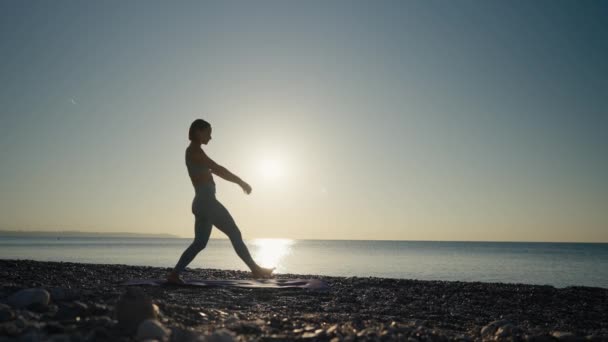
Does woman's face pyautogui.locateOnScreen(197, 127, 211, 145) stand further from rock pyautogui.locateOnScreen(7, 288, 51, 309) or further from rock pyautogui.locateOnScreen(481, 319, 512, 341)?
rock pyautogui.locateOnScreen(481, 319, 512, 341)

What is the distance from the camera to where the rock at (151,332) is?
348cm

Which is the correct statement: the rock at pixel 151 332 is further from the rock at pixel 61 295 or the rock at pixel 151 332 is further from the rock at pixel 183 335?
the rock at pixel 61 295

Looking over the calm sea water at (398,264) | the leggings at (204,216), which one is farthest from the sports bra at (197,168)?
the calm sea water at (398,264)

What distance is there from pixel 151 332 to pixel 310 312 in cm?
277

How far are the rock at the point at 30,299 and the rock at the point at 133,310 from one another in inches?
43.7

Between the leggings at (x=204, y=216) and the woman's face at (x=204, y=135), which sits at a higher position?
the woman's face at (x=204, y=135)

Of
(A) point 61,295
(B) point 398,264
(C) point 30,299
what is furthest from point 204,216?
(B) point 398,264

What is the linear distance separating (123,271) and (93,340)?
28.5 feet

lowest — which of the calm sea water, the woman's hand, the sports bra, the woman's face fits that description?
the calm sea water

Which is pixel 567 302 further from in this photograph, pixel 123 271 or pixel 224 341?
pixel 123 271

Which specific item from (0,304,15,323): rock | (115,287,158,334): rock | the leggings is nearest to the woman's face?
the leggings

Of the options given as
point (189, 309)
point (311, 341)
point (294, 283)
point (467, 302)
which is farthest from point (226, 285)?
point (311, 341)

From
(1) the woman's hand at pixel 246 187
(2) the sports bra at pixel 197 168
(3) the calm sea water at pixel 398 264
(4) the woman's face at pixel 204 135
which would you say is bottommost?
(3) the calm sea water at pixel 398 264

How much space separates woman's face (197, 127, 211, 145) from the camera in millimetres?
8070
